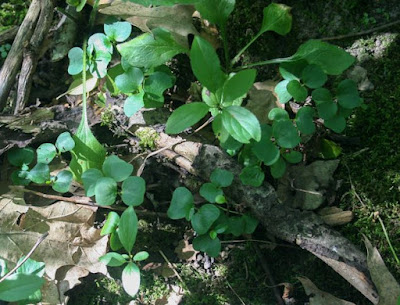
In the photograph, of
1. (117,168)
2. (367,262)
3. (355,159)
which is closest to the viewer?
(367,262)

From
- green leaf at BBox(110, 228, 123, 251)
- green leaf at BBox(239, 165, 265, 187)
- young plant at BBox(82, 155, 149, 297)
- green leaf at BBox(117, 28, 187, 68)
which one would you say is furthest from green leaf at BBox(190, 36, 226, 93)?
green leaf at BBox(110, 228, 123, 251)

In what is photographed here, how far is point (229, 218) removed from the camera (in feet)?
5.42

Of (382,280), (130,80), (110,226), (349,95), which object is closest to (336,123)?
(349,95)

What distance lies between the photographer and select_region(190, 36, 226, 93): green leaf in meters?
1.53

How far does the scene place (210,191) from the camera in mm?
1627

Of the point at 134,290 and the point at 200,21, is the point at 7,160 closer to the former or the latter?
the point at 134,290

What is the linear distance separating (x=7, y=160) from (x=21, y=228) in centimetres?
33

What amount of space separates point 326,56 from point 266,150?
0.44m

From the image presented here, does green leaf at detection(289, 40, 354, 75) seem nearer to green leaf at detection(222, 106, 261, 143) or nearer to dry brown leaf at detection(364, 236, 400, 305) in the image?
green leaf at detection(222, 106, 261, 143)

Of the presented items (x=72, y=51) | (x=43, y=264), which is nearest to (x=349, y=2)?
(x=72, y=51)

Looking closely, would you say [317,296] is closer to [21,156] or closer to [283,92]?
[283,92]

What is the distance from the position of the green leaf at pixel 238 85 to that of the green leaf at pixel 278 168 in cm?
31

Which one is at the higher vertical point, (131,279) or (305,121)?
(305,121)

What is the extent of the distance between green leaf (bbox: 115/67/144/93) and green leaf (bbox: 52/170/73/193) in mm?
413
